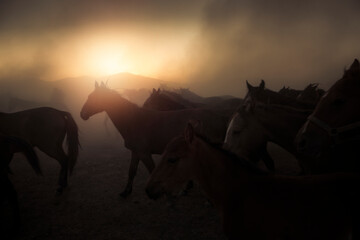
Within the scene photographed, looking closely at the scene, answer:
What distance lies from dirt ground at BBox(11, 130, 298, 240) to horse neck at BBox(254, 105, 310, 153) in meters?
2.03

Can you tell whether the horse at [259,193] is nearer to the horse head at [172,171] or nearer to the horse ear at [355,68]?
the horse head at [172,171]

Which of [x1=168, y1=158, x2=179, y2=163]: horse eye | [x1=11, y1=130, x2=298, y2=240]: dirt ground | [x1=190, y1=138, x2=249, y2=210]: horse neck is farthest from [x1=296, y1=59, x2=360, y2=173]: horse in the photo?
[x1=11, y1=130, x2=298, y2=240]: dirt ground

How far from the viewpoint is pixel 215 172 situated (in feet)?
9.35

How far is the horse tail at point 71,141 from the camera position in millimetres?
7418

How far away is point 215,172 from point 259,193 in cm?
51

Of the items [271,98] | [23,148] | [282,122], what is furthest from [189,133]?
[23,148]

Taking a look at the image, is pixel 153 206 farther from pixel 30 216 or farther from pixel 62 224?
pixel 30 216

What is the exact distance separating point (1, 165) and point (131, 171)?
2.79 m

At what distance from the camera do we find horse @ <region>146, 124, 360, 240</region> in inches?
86.6

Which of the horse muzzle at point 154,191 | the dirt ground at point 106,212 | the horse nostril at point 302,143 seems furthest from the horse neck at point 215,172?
the dirt ground at point 106,212

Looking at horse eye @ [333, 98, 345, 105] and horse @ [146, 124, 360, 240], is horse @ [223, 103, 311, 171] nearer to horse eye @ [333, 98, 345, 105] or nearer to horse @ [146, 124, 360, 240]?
horse eye @ [333, 98, 345, 105]

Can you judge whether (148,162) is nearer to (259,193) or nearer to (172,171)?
(172,171)

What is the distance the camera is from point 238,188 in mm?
2686

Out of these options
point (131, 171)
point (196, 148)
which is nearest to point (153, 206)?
point (131, 171)
